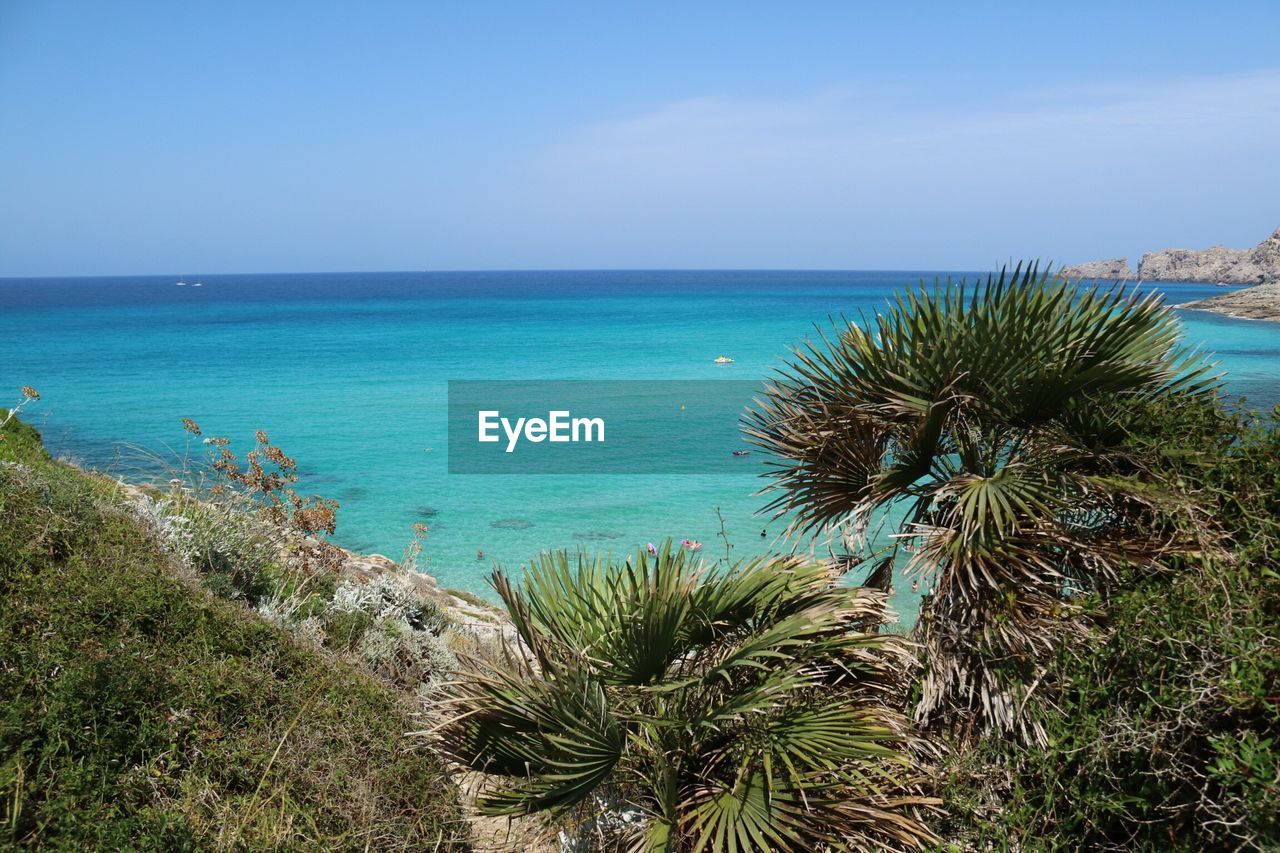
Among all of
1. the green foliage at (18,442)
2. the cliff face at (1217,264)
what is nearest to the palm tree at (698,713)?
the green foliage at (18,442)

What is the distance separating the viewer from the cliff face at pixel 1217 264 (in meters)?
135

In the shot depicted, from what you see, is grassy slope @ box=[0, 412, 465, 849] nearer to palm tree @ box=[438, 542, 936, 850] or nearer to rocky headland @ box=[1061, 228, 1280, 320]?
palm tree @ box=[438, 542, 936, 850]

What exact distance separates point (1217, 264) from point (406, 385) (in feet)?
575

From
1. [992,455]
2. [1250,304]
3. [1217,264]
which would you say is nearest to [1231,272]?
[1217,264]

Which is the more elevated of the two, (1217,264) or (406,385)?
(1217,264)

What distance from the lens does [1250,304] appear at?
252 ft

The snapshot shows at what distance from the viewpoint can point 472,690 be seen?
4.15 metres

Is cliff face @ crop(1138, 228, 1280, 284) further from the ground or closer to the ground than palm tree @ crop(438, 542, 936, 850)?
further from the ground

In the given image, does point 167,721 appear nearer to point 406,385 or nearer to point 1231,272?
point 406,385

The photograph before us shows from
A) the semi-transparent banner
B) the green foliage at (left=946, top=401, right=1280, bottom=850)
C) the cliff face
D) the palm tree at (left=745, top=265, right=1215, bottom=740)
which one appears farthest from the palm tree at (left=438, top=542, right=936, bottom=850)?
the cliff face

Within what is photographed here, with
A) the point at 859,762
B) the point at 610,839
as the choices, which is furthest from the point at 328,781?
the point at 859,762

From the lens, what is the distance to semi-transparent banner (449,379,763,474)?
76.2 feet

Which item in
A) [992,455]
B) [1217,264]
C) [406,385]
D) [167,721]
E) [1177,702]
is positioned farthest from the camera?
[1217,264]

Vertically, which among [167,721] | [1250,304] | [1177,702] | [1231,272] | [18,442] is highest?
[1231,272]
